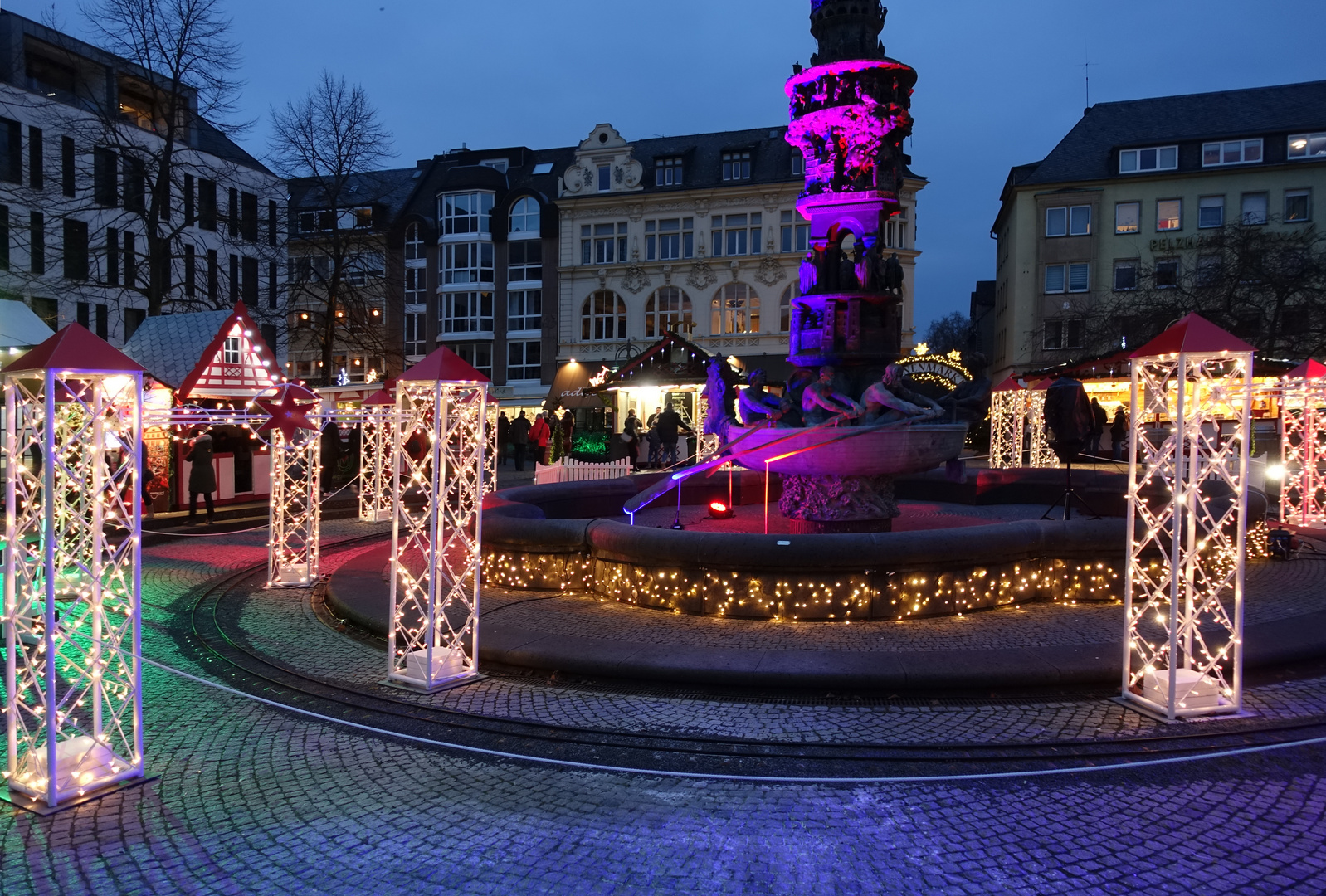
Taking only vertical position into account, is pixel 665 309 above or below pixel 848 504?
above

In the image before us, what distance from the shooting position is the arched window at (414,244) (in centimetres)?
5266

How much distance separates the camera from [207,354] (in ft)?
62.4

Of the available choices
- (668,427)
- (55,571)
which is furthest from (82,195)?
(55,571)

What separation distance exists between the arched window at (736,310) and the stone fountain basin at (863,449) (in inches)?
1386

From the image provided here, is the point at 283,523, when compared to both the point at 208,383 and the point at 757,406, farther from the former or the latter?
the point at 208,383

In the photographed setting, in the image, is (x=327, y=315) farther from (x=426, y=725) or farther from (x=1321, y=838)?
(x=1321, y=838)

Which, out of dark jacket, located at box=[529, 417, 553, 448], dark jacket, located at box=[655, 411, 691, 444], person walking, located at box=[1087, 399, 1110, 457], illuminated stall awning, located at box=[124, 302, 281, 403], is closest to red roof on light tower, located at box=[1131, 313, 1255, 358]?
illuminated stall awning, located at box=[124, 302, 281, 403]

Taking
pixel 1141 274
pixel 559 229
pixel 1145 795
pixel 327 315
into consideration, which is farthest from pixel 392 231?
pixel 1145 795

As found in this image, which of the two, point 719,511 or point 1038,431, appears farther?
point 1038,431

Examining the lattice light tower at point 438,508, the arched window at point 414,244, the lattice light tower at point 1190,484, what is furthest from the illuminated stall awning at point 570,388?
the arched window at point 414,244

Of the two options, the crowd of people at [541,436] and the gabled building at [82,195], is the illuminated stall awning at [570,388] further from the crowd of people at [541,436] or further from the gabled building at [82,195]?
the gabled building at [82,195]

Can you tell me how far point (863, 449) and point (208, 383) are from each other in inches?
563

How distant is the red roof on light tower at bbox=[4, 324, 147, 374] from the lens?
5281mm

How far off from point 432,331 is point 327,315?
2533 centimetres
